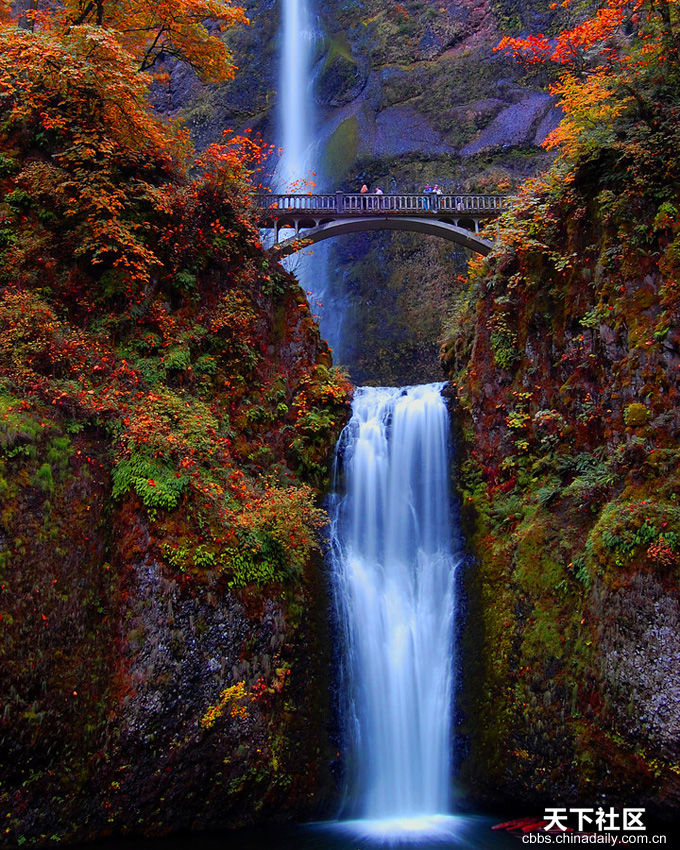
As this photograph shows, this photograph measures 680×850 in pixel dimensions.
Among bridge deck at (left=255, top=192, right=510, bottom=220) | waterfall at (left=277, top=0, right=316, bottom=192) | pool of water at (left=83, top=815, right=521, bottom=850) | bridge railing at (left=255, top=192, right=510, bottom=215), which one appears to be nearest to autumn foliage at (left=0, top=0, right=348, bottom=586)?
pool of water at (left=83, top=815, right=521, bottom=850)

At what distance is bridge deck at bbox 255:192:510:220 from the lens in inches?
733

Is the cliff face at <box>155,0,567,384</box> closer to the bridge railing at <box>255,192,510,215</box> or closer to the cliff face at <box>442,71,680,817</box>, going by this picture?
the bridge railing at <box>255,192,510,215</box>

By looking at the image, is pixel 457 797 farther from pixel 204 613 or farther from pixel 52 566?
pixel 52 566

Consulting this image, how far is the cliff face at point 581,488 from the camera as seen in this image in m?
7.94

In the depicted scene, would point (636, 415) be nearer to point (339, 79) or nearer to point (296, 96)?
point (339, 79)

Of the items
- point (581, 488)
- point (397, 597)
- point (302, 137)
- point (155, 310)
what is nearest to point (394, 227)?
point (155, 310)

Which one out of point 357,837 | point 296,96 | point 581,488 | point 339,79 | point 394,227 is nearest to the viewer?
point 357,837

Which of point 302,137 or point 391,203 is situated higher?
point 302,137

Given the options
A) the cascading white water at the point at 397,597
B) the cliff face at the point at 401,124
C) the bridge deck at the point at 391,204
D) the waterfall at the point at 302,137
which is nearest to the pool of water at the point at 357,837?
the cascading white water at the point at 397,597

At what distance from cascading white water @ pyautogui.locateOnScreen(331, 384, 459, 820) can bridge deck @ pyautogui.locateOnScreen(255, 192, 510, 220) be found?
23.7 feet

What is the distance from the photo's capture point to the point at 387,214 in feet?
62.0

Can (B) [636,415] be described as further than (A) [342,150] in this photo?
No

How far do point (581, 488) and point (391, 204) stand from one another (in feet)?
42.7

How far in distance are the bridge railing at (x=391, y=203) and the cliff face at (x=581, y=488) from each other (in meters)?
6.74
